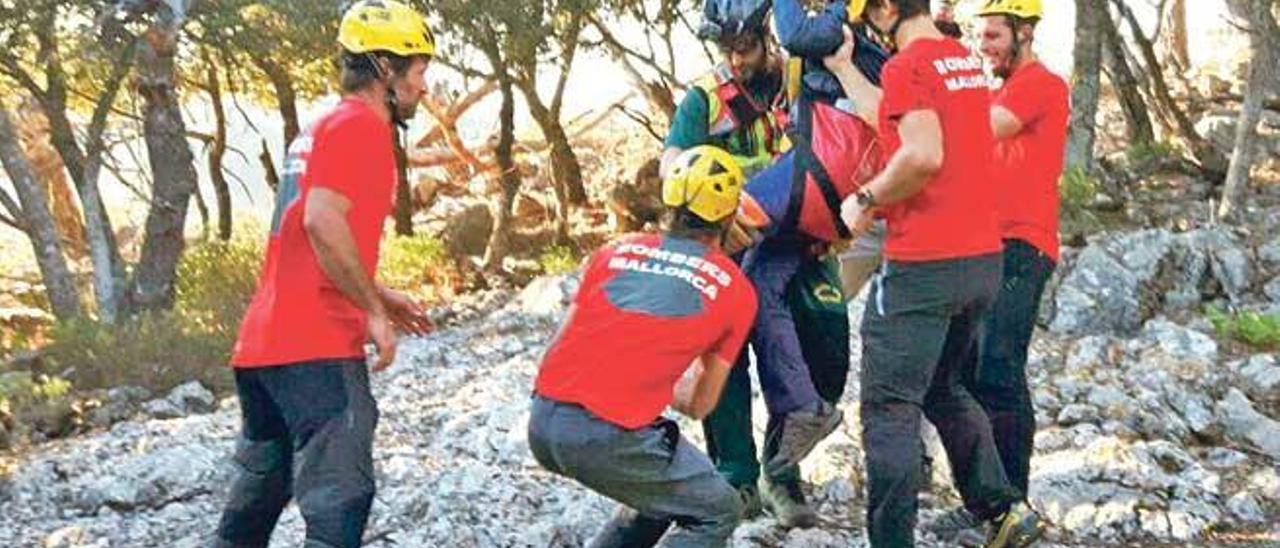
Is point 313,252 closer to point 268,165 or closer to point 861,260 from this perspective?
point 861,260

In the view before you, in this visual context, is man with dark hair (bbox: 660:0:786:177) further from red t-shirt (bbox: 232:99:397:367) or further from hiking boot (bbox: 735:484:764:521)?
red t-shirt (bbox: 232:99:397:367)

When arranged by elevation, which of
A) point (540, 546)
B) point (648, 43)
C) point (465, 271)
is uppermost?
point (648, 43)

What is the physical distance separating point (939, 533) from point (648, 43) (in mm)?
10422

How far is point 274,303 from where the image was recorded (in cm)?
468

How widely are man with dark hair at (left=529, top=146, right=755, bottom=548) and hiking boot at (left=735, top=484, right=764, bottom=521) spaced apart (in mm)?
1081

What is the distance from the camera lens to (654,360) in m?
4.61

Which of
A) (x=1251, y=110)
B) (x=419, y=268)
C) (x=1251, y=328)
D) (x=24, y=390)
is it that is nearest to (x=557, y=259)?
(x=419, y=268)

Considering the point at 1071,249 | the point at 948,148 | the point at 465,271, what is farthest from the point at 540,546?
the point at 465,271

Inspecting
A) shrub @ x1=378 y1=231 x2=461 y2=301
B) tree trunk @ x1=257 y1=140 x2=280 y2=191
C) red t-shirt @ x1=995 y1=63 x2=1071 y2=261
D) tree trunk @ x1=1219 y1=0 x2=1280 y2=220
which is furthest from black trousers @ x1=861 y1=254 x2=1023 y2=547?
tree trunk @ x1=257 y1=140 x2=280 y2=191

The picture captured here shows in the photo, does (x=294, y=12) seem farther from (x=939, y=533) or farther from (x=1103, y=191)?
(x=939, y=533)

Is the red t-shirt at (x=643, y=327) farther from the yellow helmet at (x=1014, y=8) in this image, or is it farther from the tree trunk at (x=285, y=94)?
the tree trunk at (x=285, y=94)

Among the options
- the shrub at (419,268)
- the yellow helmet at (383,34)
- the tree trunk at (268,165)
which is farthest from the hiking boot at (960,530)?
the tree trunk at (268,165)

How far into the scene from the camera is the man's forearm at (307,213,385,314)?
14.9 feet

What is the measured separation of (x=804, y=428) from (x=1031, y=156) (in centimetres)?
135
